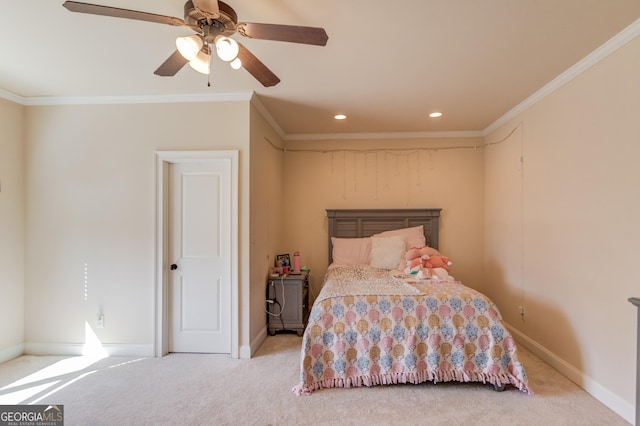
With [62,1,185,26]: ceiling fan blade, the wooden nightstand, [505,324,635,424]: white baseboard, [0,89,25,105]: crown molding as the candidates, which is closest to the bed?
[505,324,635,424]: white baseboard

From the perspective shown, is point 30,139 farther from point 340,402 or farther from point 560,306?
point 560,306

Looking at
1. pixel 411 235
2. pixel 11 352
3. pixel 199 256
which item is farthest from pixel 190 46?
pixel 11 352

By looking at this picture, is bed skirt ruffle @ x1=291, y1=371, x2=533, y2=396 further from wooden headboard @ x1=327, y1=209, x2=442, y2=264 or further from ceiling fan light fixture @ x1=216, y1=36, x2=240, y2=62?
ceiling fan light fixture @ x1=216, y1=36, x2=240, y2=62

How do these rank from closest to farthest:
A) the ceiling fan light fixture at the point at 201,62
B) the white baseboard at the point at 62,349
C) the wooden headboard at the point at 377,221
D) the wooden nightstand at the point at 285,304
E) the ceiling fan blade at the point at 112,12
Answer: the ceiling fan blade at the point at 112,12, the ceiling fan light fixture at the point at 201,62, the white baseboard at the point at 62,349, the wooden nightstand at the point at 285,304, the wooden headboard at the point at 377,221

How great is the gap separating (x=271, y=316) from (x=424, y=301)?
187 cm

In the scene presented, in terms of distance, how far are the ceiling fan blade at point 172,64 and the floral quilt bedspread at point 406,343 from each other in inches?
78.9

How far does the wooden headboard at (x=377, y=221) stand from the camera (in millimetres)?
4082

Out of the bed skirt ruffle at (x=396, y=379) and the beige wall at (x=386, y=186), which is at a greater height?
the beige wall at (x=386, y=186)

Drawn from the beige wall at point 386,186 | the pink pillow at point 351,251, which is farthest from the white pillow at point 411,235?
the beige wall at point 386,186

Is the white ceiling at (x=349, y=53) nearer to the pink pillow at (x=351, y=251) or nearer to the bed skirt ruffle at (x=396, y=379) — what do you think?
the pink pillow at (x=351, y=251)

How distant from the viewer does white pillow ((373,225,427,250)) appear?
3.84 metres

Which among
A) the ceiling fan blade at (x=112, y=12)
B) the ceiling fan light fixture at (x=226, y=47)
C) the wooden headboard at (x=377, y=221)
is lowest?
the wooden headboard at (x=377, y=221)

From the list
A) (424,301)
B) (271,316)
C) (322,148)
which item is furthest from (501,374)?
(322,148)

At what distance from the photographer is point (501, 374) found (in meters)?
2.23
